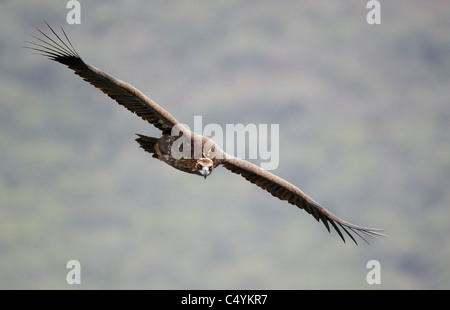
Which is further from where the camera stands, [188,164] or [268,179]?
[268,179]

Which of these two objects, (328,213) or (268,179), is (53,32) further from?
(328,213)

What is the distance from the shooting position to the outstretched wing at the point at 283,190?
21734 mm

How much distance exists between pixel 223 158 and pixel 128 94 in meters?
3.63

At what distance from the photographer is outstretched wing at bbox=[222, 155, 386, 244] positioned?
2173cm

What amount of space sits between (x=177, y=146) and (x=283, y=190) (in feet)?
13.5

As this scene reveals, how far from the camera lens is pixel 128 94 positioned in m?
19.1

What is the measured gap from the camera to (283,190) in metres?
22.5

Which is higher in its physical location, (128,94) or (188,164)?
(128,94)

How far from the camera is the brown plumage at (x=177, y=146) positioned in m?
18.8

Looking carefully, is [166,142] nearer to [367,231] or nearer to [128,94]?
[128,94]

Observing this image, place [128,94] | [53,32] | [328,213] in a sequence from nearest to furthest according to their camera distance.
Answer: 1. [53,32]
2. [128,94]
3. [328,213]

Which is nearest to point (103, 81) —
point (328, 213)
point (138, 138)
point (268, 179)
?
point (138, 138)
